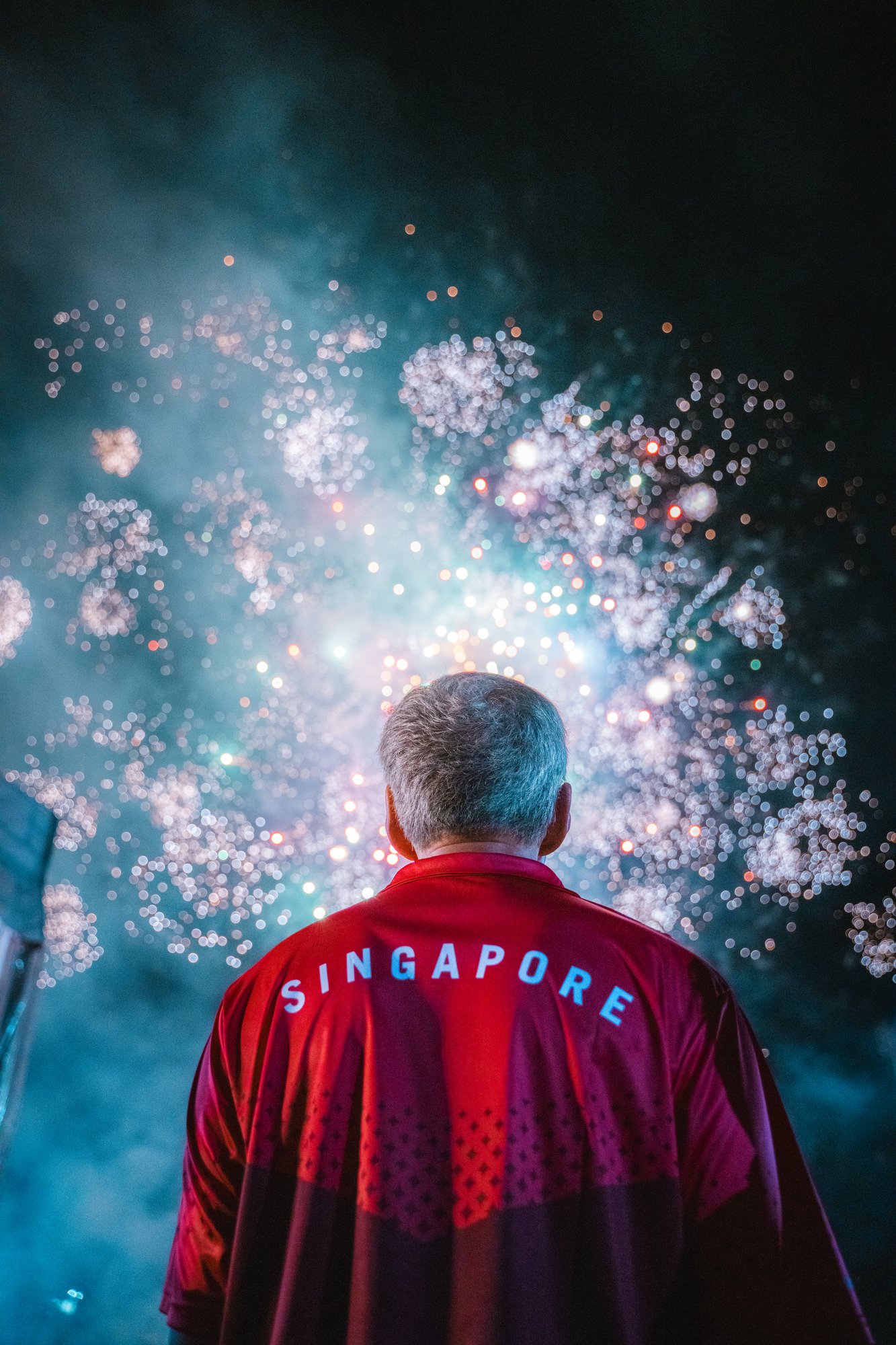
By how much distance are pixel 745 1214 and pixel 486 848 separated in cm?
64

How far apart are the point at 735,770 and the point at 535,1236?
782 centimetres

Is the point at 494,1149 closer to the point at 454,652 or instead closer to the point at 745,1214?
the point at 745,1214

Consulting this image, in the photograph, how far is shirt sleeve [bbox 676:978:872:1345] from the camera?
1.07 metres

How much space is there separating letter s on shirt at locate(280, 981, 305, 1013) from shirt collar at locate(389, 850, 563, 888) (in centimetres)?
22

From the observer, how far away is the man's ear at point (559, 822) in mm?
1460

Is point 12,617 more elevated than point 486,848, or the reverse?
point 12,617

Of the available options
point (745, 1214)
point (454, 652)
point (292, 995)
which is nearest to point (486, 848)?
point (292, 995)

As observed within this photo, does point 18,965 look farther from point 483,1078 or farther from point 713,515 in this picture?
point 713,515

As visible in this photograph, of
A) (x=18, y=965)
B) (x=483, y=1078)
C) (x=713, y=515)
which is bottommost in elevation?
(x=483, y=1078)

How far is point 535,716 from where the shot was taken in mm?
1429

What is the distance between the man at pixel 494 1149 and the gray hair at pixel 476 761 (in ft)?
0.27

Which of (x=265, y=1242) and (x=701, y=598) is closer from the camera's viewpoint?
(x=265, y=1242)

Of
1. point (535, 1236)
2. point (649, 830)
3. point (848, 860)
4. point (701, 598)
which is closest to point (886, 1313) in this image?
point (848, 860)

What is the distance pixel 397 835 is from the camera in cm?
150
